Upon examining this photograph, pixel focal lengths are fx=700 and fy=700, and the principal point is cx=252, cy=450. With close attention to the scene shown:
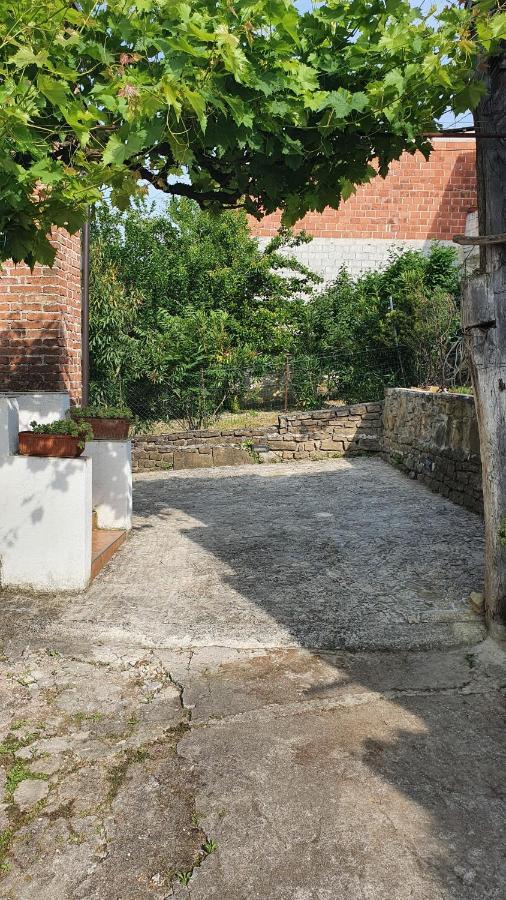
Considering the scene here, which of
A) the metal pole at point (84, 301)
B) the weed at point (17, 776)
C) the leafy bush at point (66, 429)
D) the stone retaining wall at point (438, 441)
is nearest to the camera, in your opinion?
the weed at point (17, 776)

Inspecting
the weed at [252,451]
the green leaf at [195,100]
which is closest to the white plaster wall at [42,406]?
the green leaf at [195,100]

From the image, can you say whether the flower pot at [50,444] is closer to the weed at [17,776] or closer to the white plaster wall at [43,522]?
the white plaster wall at [43,522]

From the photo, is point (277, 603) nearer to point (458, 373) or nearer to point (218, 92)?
point (218, 92)

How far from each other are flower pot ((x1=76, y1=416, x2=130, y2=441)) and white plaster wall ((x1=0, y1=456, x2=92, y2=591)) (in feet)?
5.33

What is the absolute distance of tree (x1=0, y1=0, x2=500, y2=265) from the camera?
3.27 metres

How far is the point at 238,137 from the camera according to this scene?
370 cm

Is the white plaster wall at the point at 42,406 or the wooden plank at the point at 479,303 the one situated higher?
the wooden plank at the point at 479,303

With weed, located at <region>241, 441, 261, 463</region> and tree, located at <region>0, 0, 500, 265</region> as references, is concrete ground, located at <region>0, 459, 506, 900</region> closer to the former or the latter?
tree, located at <region>0, 0, 500, 265</region>

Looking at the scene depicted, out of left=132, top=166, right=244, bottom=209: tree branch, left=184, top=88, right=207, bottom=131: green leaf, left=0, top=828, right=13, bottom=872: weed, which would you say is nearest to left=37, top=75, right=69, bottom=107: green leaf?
left=184, top=88, right=207, bottom=131: green leaf

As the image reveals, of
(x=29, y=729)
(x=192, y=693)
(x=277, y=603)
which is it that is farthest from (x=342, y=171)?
(x=29, y=729)

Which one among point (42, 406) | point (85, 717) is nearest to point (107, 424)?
point (42, 406)

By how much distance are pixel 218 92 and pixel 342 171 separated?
1370mm

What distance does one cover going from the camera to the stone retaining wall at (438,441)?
26.0 feet

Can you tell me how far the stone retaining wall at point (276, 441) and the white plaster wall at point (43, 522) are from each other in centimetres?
611
